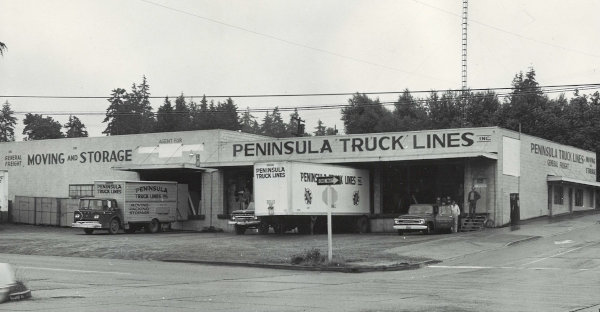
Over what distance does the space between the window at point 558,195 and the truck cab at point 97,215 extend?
27867mm

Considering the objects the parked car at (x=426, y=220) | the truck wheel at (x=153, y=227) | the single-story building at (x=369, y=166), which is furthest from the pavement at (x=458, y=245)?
the truck wheel at (x=153, y=227)

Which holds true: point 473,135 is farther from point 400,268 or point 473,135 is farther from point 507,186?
point 400,268

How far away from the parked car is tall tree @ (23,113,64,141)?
89830 millimetres

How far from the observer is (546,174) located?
47.0m

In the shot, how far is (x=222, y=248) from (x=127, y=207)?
13158mm

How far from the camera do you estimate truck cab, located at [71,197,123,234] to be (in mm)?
40750

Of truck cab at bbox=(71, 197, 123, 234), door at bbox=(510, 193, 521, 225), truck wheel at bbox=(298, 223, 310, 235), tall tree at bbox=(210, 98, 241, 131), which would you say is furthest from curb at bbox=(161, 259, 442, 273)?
tall tree at bbox=(210, 98, 241, 131)

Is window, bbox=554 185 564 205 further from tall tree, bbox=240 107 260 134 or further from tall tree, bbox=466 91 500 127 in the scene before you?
tall tree, bbox=240 107 260 134

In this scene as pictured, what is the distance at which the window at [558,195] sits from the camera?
4885 centimetres

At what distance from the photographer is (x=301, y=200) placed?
122ft

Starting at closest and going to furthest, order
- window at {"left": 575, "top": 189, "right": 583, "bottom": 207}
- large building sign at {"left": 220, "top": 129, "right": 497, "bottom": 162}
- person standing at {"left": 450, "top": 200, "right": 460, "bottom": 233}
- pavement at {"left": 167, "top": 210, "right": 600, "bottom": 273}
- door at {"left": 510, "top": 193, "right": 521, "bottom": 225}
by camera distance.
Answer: pavement at {"left": 167, "top": 210, "right": 600, "bottom": 273}
person standing at {"left": 450, "top": 200, "right": 460, "bottom": 233}
large building sign at {"left": 220, "top": 129, "right": 497, "bottom": 162}
door at {"left": 510, "top": 193, "right": 521, "bottom": 225}
window at {"left": 575, "top": 189, "right": 583, "bottom": 207}

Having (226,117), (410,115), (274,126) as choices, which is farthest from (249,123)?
(410,115)

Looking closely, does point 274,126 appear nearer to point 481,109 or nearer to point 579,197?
point 481,109

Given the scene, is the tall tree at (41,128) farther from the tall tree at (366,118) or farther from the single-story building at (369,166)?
the single-story building at (369,166)
